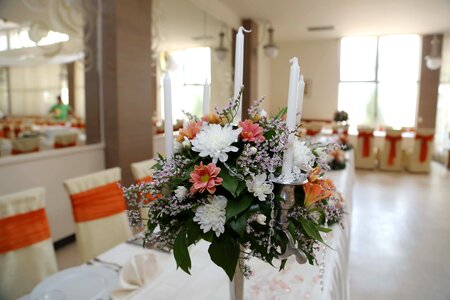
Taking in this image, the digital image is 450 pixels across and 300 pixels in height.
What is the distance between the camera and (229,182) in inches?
26.7

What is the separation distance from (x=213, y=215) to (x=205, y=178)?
0.25 feet

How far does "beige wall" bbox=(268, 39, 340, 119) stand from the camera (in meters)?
9.03

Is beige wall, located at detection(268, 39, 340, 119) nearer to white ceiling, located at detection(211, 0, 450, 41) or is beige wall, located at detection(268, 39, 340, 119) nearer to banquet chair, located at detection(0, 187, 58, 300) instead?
white ceiling, located at detection(211, 0, 450, 41)

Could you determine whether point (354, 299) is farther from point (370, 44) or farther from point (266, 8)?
point (370, 44)

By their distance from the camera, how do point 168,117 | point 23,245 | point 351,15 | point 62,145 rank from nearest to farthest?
1. point 168,117
2. point 23,245
3. point 62,145
4. point 351,15

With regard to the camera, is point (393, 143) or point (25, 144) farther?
point (393, 143)

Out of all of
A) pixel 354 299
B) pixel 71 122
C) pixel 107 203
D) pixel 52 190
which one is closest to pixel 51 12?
pixel 71 122

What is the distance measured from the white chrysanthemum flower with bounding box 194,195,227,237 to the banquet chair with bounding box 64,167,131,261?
1.18m

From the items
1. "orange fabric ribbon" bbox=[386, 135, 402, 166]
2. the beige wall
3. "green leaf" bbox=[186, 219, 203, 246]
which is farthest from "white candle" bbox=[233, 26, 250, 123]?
the beige wall

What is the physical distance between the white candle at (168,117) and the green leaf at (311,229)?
336mm

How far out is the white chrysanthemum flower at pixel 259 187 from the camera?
0.68 metres

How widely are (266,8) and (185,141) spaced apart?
19.6 ft

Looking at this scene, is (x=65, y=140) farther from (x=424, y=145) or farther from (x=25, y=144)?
(x=424, y=145)

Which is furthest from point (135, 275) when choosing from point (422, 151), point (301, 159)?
point (422, 151)
